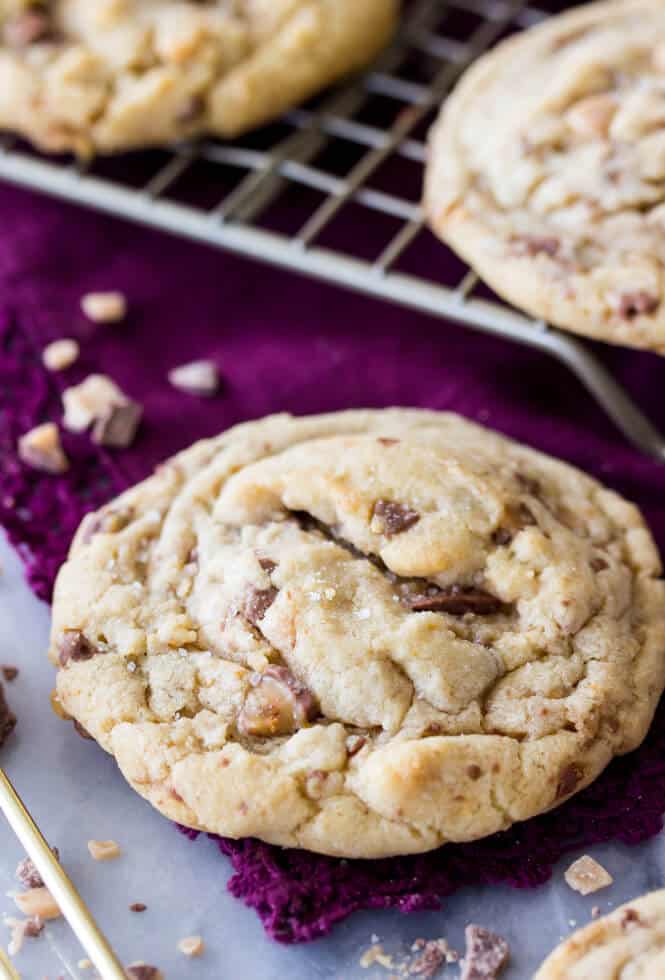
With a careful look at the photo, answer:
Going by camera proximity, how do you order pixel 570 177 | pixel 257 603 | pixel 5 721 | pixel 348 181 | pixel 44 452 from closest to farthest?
pixel 257 603
pixel 5 721
pixel 570 177
pixel 44 452
pixel 348 181

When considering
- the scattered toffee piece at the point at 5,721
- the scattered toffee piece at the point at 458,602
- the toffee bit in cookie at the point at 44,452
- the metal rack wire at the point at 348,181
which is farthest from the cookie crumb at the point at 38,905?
the metal rack wire at the point at 348,181

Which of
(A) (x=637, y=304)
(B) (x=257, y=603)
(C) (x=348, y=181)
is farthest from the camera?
(C) (x=348, y=181)

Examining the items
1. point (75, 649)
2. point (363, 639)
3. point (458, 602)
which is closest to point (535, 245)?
point (458, 602)

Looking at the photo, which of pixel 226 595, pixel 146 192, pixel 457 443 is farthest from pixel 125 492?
pixel 146 192

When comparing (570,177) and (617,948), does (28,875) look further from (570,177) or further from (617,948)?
(570,177)

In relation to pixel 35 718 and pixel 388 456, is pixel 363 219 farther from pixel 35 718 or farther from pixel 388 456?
pixel 35 718

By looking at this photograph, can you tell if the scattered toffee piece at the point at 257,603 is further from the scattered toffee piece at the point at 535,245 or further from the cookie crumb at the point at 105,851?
the scattered toffee piece at the point at 535,245

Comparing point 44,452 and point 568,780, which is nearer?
point 568,780

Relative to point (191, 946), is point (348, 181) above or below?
above
